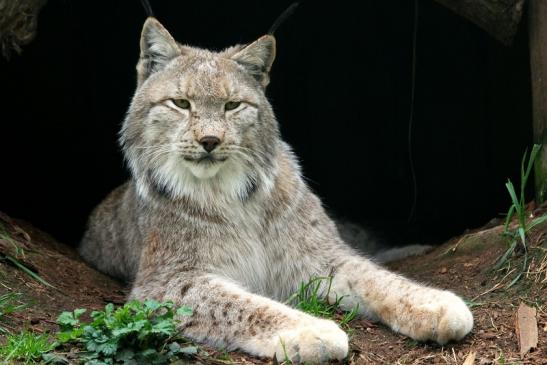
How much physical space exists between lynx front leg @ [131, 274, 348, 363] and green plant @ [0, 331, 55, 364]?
2.60 ft

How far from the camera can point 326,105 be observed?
9.33 m

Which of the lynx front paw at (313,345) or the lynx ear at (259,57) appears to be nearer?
the lynx front paw at (313,345)

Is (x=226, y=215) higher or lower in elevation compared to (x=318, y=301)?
higher

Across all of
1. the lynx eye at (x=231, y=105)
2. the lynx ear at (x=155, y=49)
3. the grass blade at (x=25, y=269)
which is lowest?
the grass blade at (x=25, y=269)

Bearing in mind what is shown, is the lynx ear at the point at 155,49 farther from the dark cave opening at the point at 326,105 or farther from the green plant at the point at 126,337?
the dark cave opening at the point at 326,105

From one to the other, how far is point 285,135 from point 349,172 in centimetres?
83

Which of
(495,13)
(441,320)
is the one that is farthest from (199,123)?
(495,13)

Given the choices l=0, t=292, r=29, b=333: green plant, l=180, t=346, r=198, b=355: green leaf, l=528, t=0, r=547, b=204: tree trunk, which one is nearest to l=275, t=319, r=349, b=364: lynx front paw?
l=180, t=346, r=198, b=355: green leaf

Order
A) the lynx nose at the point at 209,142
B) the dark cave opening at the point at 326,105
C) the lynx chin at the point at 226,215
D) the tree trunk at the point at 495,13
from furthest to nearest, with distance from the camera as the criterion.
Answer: the dark cave opening at the point at 326,105, the tree trunk at the point at 495,13, the lynx nose at the point at 209,142, the lynx chin at the point at 226,215

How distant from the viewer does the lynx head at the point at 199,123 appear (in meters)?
4.66

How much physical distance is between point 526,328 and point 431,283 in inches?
42.5

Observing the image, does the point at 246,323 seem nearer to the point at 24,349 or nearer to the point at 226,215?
the point at 226,215

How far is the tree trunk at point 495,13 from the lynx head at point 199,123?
159cm

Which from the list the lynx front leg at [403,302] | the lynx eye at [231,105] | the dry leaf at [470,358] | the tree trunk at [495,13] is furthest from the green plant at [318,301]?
the tree trunk at [495,13]
